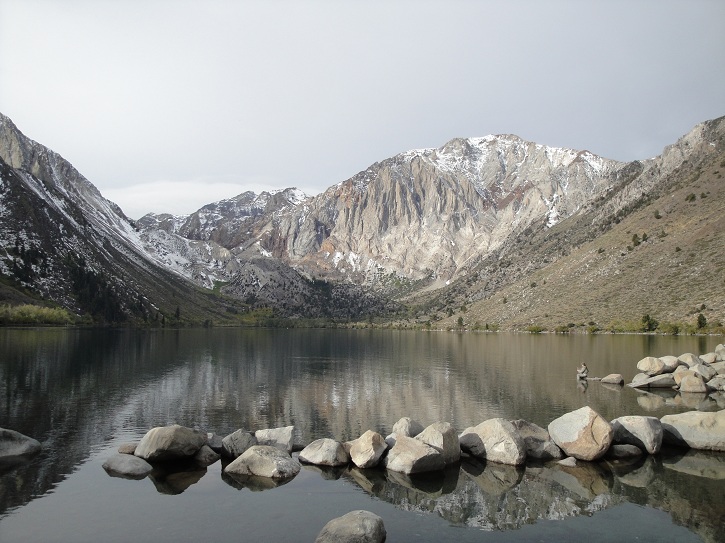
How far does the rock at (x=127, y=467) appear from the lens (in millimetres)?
27172

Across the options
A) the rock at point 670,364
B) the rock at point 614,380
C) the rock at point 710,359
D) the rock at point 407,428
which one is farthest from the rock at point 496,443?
the rock at point 710,359

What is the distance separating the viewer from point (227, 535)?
783 inches

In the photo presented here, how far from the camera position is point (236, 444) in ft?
100

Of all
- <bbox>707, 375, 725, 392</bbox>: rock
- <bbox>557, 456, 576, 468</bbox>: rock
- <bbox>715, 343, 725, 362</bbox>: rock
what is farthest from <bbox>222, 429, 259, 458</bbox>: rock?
<bbox>715, 343, 725, 362</bbox>: rock

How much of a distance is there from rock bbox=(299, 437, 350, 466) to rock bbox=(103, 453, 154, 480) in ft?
28.0

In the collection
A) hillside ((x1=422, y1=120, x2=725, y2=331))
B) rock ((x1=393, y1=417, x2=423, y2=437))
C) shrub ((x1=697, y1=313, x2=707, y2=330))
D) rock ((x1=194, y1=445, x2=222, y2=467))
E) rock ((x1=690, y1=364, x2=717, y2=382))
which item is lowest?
rock ((x1=194, y1=445, x2=222, y2=467))

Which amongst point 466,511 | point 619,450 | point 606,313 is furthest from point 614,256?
point 466,511

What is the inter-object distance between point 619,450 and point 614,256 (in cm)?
16104

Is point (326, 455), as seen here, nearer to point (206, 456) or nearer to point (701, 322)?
A: point (206, 456)

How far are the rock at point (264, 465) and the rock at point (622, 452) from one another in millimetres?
18587

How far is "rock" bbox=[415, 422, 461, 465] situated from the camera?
28.8m

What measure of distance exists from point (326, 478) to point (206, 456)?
25.0 feet

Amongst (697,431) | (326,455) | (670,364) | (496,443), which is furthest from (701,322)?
(326,455)

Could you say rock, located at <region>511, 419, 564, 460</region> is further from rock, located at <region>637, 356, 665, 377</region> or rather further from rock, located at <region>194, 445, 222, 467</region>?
rock, located at <region>637, 356, 665, 377</region>
